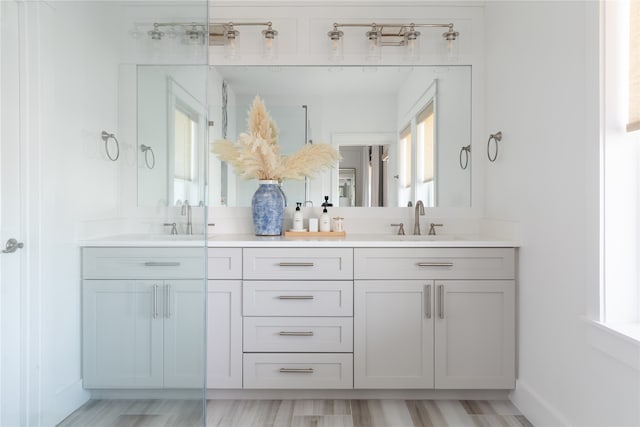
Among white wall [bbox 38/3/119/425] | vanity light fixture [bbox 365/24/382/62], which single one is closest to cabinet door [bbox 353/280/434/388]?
white wall [bbox 38/3/119/425]

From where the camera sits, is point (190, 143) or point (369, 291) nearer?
point (190, 143)

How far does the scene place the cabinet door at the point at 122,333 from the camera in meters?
1.38

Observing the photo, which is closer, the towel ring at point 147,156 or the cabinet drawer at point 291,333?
the towel ring at point 147,156

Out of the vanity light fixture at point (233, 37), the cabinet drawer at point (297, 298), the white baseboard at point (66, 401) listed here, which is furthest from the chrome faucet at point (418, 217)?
the white baseboard at point (66, 401)

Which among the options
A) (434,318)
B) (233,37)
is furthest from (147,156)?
(434,318)

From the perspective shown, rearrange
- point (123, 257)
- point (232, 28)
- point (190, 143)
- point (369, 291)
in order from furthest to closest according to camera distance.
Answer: point (232, 28) → point (369, 291) → point (190, 143) → point (123, 257)

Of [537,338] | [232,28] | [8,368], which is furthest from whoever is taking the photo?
[232,28]

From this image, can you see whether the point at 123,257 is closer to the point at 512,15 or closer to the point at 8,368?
the point at 8,368

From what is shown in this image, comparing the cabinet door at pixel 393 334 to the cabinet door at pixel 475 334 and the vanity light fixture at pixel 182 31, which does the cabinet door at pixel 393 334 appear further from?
the vanity light fixture at pixel 182 31

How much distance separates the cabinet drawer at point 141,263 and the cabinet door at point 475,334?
4.09 feet

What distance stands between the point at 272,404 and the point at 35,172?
1.56 meters

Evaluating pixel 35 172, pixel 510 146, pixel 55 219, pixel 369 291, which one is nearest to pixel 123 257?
pixel 55 219

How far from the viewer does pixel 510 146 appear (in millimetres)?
2270

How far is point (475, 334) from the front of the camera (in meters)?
2.18
